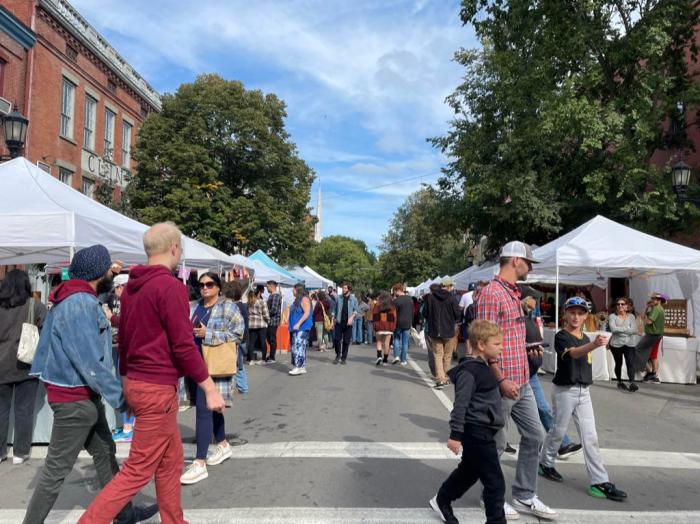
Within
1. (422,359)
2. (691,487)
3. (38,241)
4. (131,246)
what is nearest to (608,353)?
(422,359)

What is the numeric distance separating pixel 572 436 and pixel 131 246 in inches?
244

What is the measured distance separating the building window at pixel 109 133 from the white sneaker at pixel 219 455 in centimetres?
2510

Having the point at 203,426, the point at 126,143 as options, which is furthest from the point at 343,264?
the point at 203,426

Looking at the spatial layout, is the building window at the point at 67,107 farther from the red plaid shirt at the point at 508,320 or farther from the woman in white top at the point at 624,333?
the red plaid shirt at the point at 508,320

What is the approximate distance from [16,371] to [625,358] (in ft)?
31.4

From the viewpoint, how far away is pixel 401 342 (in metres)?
13.4

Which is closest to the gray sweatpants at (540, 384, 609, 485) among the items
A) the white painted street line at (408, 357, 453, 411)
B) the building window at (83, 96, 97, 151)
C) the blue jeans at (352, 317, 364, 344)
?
the white painted street line at (408, 357, 453, 411)

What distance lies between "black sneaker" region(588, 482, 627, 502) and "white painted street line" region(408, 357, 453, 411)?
344 centimetres

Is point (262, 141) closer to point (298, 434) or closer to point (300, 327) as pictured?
point (300, 327)

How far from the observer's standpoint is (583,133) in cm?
1498

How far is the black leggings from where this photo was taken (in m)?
10.3

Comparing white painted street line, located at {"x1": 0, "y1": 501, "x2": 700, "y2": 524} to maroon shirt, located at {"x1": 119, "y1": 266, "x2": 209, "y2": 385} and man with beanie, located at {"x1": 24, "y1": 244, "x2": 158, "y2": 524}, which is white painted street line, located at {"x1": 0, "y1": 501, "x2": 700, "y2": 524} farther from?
maroon shirt, located at {"x1": 119, "y1": 266, "x2": 209, "y2": 385}

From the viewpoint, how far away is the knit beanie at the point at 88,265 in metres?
3.65

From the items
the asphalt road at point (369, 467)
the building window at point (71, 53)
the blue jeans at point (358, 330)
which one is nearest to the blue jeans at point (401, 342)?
the asphalt road at point (369, 467)
